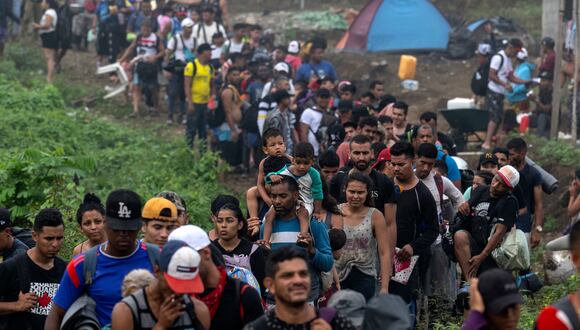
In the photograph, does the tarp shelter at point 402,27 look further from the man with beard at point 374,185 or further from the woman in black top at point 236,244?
the woman in black top at point 236,244

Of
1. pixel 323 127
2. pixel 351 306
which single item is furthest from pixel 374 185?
pixel 323 127

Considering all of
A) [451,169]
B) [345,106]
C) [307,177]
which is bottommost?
[345,106]

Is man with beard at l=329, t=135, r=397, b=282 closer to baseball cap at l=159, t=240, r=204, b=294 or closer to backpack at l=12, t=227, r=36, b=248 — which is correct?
backpack at l=12, t=227, r=36, b=248

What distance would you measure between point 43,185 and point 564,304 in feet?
29.3

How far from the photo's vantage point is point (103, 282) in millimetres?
6766

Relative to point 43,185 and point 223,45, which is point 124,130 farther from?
point 43,185

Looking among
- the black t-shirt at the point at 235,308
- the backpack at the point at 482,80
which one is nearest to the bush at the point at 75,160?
the black t-shirt at the point at 235,308

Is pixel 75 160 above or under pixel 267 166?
under

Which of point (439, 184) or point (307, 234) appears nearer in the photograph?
point (307, 234)

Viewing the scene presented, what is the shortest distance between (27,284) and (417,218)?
3759mm

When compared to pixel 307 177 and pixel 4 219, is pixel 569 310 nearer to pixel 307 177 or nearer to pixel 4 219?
pixel 307 177

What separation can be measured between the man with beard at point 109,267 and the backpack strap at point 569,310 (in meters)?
2.42

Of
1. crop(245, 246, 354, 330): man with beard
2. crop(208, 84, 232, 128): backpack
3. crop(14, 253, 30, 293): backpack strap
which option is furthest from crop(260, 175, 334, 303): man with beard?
crop(208, 84, 232, 128): backpack

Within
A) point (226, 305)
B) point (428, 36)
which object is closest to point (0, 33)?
point (428, 36)
